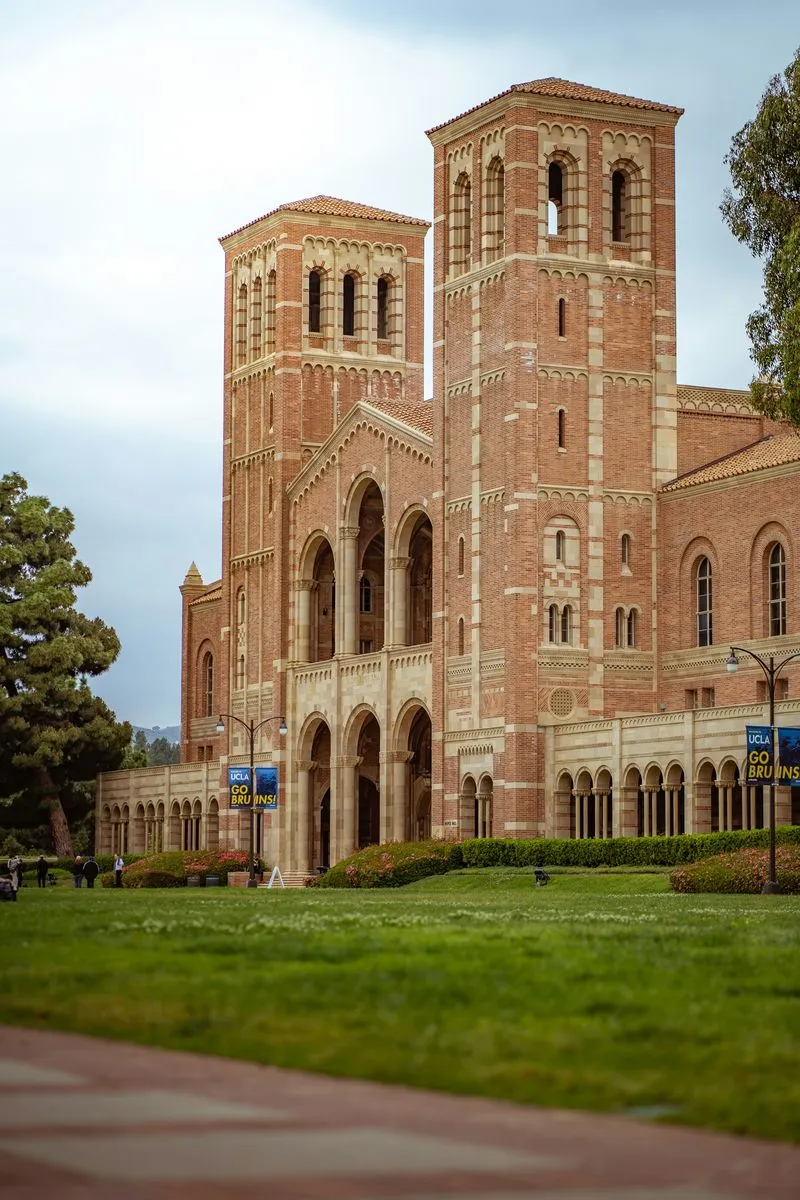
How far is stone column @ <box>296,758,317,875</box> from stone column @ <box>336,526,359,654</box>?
6.35 meters

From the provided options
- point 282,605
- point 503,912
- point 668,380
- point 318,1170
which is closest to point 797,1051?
point 318,1170

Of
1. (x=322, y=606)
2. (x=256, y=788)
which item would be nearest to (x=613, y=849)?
(x=256, y=788)

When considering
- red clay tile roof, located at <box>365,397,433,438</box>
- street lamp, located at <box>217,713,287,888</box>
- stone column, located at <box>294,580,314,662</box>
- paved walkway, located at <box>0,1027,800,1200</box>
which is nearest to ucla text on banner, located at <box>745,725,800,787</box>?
street lamp, located at <box>217,713,287,888</box>

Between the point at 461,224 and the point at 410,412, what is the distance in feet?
28.9

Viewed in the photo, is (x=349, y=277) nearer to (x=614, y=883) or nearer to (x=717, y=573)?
(x=717, y=573)

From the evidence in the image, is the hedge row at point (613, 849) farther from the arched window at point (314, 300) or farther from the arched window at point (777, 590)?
the arched window at point (314, 300)

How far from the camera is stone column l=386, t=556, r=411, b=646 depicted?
81.0m

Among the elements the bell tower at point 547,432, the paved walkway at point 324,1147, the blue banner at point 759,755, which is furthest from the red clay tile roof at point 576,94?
the paved walkway at point 324,1147

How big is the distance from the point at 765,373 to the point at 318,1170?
48.7 m

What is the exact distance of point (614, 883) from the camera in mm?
57750

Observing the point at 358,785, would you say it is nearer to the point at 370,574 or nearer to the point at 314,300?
the point at 370,574

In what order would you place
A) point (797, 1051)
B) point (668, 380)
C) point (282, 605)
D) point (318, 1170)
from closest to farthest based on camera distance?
point (318, 1170), point (797, 1051), point (668, 380), point (282, 605)

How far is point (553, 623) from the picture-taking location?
72.1 metres

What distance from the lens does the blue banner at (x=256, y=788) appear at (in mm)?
76375
